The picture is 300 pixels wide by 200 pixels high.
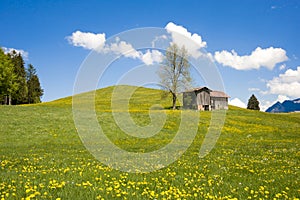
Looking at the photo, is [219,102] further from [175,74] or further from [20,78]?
[20,78]

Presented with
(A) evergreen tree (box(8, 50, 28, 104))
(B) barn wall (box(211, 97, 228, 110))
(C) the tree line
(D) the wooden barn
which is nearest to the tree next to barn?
(D) the wooden barn

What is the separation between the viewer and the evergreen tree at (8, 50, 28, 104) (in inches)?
3654

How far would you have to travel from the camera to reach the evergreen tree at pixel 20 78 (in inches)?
3654

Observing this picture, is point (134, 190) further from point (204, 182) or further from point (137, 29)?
point (137, 29)

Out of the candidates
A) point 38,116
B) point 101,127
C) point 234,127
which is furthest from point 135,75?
point 234,127

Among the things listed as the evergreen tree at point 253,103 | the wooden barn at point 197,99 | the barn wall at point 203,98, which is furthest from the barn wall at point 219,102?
the evergreen tree at point 253,103

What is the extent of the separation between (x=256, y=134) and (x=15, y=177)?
36.1 m

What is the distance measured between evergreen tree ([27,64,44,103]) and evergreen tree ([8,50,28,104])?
3.18m

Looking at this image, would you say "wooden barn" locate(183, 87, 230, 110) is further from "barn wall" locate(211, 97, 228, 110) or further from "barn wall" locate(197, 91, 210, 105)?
"barn wall" locate(211, 97, 228, 110)

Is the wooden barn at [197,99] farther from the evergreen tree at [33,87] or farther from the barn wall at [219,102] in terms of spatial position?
the evergreen tree at [33,87]

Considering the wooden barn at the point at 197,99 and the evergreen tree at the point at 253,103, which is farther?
the evergreen tree at the point at 253,103

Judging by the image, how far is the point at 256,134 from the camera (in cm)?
3981

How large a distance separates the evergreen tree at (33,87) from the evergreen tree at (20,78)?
318 cm

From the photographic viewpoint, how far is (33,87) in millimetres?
101562
